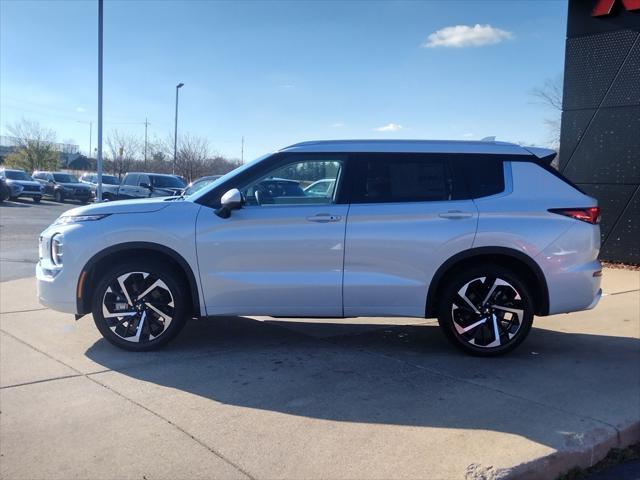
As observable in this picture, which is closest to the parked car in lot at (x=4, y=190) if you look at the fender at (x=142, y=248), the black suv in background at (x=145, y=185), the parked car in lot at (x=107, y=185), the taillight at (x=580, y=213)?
the parked car in lot at (x=107, y=185)

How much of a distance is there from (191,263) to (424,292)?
202cm

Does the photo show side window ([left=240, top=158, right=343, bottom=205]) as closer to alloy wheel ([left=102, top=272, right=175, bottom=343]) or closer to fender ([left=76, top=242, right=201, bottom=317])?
fender ([left=76, top=242, right=201, bottom=317])

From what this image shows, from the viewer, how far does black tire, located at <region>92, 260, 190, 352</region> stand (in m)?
5.17

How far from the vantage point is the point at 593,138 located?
11273 mm

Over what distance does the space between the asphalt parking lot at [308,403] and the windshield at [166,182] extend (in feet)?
57.2

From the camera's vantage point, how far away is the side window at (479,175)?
527cm

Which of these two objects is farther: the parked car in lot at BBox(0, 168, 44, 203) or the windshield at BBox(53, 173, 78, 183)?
the windshield at BBox(53, 173, 78, 183)

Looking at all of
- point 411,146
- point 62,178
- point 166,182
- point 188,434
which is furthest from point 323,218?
point 62,178

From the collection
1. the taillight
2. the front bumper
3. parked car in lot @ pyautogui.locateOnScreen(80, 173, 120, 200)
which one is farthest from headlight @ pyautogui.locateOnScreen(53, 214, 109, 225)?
parked car in lot @ pyautogui.locateOnScreen(80, 173, 120, 200)

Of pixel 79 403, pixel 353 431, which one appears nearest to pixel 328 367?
pixel 353 431

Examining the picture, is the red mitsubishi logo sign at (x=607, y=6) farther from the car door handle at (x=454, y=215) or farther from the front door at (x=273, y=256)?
the front door at (x=273, y=256)

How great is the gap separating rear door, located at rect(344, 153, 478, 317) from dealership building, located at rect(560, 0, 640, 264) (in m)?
7.17

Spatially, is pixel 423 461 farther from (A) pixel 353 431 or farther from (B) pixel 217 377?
(B) pixel 217 377

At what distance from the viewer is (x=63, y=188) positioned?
34.6 metres
